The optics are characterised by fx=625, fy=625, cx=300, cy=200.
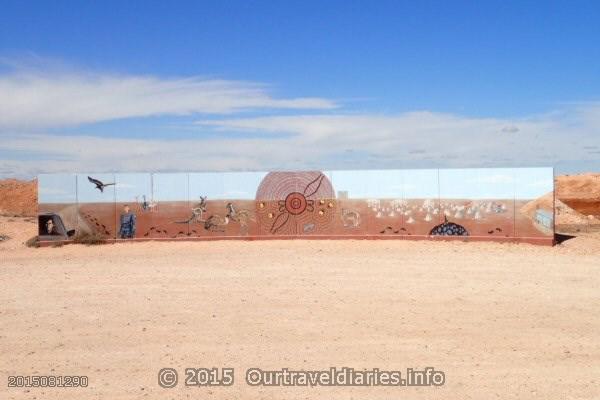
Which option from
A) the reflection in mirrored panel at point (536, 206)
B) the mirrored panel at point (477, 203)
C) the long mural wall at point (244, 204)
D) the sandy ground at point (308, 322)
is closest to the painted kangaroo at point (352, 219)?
the long mural wall at point (244, 204)

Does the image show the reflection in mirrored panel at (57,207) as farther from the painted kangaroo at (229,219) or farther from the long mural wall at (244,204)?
the painted kangaroo at (229,219)

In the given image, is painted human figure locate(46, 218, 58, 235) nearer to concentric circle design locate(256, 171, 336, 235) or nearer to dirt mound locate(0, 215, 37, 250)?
dirt mound locate(0, 215, 37, 250)

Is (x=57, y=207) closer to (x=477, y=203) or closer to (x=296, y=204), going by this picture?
(x=296, y=204)

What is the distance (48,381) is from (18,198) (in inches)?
2068

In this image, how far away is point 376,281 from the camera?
17.2m

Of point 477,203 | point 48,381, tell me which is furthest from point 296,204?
point 48,381

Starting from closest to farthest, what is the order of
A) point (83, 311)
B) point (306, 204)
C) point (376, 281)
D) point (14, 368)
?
1. point (14, 368)
2. point (83, 311)
3. point (376, 281)
4. point (306, 204)

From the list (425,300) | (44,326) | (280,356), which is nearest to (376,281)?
(425,300)

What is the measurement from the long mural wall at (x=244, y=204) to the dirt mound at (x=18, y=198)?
88.1 ft

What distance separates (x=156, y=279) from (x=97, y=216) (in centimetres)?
1081

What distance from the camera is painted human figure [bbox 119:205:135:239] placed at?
27.5 meters

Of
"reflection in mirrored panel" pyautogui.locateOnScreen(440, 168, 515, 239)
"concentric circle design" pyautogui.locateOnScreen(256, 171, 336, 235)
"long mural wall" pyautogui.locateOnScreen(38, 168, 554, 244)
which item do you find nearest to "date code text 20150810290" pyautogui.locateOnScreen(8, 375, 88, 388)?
"long mural wall" pyautogui.locateOnScreen(38, 168, 554, 244)

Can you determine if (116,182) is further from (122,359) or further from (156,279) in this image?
(122,359)

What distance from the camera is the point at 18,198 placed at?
56719mm
